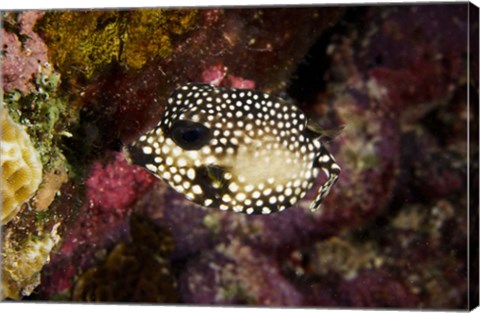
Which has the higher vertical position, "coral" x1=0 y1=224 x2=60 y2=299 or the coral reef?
the coral reef

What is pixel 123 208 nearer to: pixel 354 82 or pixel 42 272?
pixel 42 272

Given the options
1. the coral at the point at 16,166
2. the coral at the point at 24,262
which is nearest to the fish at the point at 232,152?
the coral at the point at 16,166

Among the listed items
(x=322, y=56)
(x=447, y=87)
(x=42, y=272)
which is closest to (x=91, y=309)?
(x=42, y=272)

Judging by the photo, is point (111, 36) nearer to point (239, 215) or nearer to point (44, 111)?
point (44, 111)

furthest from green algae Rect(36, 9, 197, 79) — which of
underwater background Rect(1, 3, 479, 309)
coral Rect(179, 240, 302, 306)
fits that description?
coral Rect(179, 240, 302, 306)

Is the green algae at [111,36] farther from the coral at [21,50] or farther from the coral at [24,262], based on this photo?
the coral at [24,262]

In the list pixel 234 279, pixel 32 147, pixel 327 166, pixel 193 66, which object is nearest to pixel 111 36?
pixel 193 66

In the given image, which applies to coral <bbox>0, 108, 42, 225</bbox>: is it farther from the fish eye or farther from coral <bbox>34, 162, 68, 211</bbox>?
the fish eye
